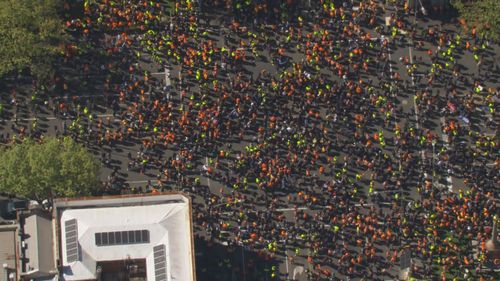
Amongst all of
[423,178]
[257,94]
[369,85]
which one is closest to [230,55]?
[257,94]

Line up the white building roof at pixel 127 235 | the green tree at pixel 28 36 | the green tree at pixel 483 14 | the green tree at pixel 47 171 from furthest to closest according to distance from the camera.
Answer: the green tree at pixel 483 14 < the green tree at pixel 28 36 < the green tree at pixel 47 171 < the white building roof at pixel 127 235

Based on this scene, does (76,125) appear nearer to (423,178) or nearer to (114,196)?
(114,196)

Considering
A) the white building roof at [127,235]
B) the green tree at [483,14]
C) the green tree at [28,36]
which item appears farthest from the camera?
the green tree at [483,14]

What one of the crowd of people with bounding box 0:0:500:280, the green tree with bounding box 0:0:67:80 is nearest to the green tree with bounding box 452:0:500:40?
the crowd of people with bounding box 0:0:500:280

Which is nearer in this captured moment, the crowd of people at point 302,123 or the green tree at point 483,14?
the crowd of people at point 302,123

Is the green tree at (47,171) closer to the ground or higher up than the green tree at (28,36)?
closer to the ground

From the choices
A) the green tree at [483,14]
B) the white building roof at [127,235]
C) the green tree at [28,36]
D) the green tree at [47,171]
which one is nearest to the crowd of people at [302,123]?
the green tree at [483,14]

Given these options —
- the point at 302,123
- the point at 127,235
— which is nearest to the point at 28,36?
the point at 127,235

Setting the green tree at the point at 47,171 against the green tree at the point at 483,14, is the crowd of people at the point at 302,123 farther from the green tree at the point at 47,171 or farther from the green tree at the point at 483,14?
the green tree at the point at 47,171
